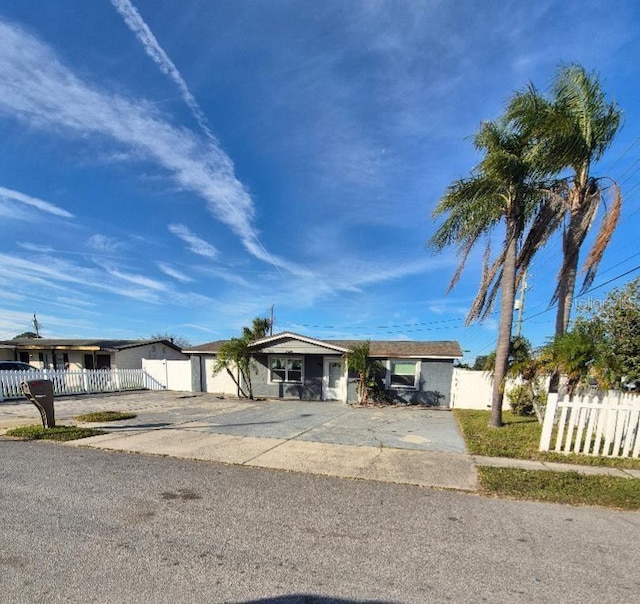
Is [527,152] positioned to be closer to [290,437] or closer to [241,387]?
[290,437]

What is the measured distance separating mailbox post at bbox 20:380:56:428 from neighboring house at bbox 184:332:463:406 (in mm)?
8825

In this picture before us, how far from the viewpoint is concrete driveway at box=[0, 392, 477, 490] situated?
5496mm

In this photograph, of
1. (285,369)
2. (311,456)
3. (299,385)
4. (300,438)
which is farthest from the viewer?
(285,369)

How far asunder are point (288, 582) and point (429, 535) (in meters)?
1.49

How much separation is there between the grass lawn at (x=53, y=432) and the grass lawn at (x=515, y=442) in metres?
7.72

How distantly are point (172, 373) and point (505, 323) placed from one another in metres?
16.5

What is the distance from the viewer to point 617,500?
4.27 meters

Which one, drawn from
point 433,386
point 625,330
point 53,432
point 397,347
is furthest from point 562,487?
point 397,347

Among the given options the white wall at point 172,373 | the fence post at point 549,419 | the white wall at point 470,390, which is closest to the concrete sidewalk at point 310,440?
the fence post at point 549,419

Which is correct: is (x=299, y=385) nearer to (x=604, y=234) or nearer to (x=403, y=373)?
(x=403, y=373)

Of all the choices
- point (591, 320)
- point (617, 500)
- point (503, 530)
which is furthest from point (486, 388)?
point (503, 530)

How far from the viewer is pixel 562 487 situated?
470 centimetres

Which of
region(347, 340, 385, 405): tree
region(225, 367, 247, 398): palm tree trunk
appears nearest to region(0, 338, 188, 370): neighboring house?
region(225, 367, 247, 398): palm tree trunk

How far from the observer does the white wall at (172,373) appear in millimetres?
18688
